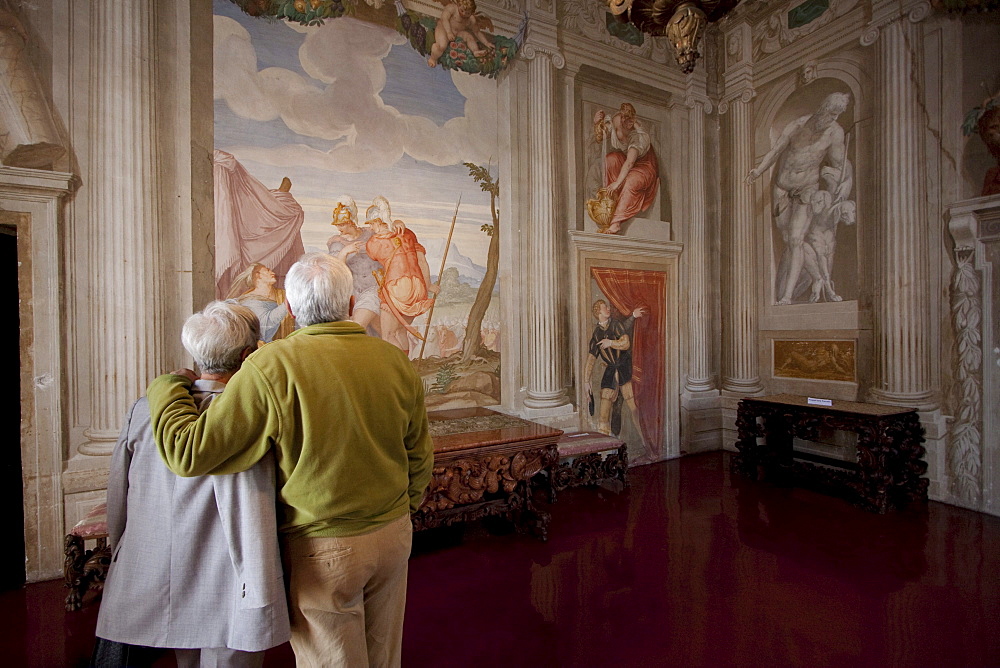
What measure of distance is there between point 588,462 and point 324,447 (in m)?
4.21

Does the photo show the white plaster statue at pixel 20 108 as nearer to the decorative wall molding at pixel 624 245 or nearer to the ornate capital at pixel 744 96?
the decorative wall molding at pixel 624 245

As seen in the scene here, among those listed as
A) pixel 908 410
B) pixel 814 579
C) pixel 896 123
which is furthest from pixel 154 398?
pixel 896 123

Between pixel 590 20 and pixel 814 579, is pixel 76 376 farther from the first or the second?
pixel 590 20

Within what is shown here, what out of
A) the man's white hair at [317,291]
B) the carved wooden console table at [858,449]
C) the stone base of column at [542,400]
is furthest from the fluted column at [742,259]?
the man's white hair at [317,291]

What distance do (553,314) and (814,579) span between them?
350 centimetres

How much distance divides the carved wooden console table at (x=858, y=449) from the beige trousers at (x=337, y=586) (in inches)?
205

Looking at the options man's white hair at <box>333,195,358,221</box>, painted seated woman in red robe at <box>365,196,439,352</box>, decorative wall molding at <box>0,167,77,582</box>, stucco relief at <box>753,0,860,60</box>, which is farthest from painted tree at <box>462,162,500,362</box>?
stucco relief at <box>753,0,860,60</box>

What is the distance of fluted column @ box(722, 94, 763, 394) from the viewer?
711 cm

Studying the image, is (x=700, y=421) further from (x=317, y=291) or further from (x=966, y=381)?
(x=317, y=291)

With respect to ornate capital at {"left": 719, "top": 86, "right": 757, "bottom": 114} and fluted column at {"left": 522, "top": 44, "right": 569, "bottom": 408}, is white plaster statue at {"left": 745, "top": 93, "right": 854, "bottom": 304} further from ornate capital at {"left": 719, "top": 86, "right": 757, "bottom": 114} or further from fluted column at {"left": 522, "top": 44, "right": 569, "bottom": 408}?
fluted column at {"left": 522, "top": 44, "right": 569, "bottom": 408}

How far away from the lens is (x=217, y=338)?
183 centimetres

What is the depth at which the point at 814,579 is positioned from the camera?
3641 mm

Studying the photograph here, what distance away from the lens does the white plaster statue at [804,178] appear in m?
6.17

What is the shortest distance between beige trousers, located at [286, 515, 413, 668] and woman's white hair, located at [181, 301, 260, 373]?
27.1 inches
